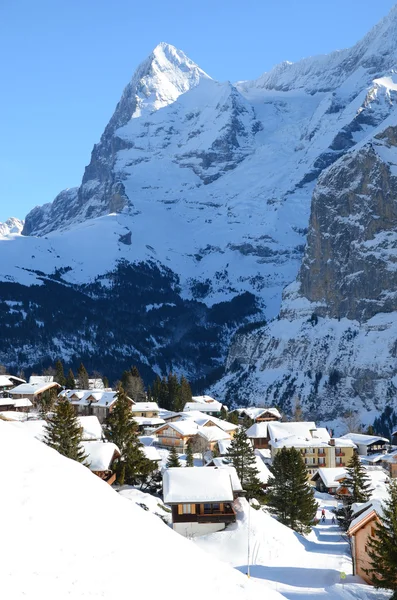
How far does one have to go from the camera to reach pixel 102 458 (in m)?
60.0

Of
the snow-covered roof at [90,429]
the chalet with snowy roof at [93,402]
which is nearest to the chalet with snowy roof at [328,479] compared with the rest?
the chalet with snowy roof at [93,402]

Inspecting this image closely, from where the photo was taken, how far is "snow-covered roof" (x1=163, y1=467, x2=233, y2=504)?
174 feet

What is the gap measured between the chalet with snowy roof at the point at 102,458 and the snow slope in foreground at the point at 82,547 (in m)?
28.5

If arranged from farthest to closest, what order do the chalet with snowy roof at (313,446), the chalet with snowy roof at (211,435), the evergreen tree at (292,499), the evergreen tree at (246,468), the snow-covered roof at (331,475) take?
the chalet with snowy roof at (313,446)
the chalet with snowy roof at (211,435)
the snow-covered roof at (331,475)
the evergreen tree at (246,468)
the evergreen tree at (292,499)

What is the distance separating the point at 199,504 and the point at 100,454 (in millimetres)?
11796

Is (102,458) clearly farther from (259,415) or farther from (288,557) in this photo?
(259,415)

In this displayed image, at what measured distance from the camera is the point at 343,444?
109 meters

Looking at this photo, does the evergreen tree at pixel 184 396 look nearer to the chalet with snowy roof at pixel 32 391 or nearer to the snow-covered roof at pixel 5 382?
the chalet with snowy roof at pixel 32 391

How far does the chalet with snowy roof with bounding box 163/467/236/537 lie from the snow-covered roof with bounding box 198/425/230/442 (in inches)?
1679

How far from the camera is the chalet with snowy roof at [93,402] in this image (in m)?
110

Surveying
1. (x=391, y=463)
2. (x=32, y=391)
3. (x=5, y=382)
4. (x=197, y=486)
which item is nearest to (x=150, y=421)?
(x=32, y=391)

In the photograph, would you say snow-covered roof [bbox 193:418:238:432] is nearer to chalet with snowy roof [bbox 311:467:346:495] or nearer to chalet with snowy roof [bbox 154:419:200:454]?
chalet with snowy roof [bbox 154:419:200:454]

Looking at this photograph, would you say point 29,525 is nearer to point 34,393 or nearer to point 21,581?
point 21,581

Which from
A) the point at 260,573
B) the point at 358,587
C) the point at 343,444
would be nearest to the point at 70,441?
the point at 260,573
